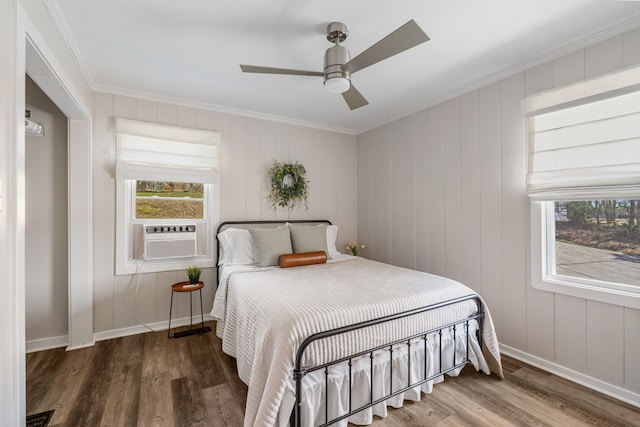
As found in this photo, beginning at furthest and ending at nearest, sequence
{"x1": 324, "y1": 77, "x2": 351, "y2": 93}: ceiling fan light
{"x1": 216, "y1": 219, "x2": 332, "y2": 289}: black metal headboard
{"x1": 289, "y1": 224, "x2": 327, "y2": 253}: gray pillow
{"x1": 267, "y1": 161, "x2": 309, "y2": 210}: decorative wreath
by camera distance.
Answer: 1. {"x1": 267, "y1": 161, "x2": 309, "y2": 210}: decorative wreath
2. {"x1": 216, "y1": 219, "x2": 332, "y2": 289}: black metal headboard
3. {"x1": 289, "y1": 224, "x2": 327, "y2": 253}: gray pillow
4. {"x1": 324, "y1": 77, "x2": 351, "y2": 93}: ceiling fan light

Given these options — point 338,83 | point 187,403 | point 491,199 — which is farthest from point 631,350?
point 187,403

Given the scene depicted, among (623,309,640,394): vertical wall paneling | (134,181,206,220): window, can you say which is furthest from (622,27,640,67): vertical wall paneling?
(134,181,206,220): window

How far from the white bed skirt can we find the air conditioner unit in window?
221 centimetres

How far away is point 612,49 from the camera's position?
6.51ft

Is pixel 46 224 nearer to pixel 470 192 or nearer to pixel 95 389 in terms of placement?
pixel 95 389

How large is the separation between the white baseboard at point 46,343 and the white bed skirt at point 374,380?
263cm

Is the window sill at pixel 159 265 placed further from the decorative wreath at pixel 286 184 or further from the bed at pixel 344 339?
the decorative wreath at pixel 286 184

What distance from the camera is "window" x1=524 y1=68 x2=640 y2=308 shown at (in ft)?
6.38

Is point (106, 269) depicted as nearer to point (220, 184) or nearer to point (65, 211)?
point (65, 211)

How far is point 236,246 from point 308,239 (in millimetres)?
824

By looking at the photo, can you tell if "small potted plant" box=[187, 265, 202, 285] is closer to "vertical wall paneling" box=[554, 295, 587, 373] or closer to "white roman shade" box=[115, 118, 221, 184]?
"white roman shade" box=[115, 118, 221, 184]

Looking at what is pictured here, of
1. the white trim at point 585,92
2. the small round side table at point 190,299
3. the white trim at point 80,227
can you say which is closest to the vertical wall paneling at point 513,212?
the white trim at point 585,92

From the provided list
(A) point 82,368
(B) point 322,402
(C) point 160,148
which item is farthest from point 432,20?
(A) point 82,368

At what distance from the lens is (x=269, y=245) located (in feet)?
9.91
